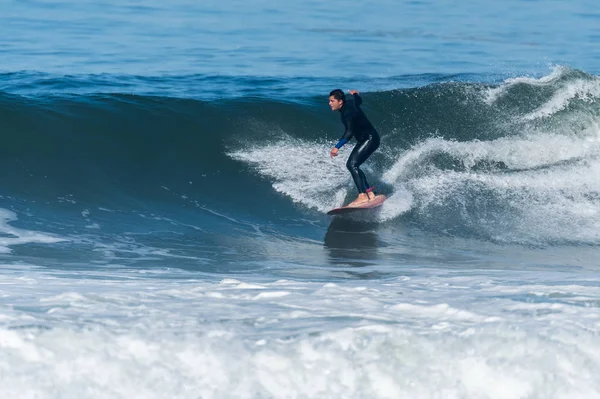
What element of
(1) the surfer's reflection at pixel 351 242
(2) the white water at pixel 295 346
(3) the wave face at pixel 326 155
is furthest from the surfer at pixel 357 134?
(2) the white water at pixel 295 346

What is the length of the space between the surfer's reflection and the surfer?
30 cm

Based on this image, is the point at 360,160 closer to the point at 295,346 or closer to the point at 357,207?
the point at 357,207

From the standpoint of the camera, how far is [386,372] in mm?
4965

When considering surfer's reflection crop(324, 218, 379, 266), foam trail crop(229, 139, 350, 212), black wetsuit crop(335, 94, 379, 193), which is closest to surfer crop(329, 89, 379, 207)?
black wetsuit crop(335, 94, 379, 193)

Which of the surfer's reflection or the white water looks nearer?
the white water

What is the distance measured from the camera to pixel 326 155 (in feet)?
43.2

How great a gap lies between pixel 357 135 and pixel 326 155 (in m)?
2.31

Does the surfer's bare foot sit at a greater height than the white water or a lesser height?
greater

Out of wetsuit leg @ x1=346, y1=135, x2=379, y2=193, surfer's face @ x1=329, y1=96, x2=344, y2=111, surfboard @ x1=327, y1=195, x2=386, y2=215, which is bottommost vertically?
surfboard @ x1=327, y1=195, x2=386, y2=215

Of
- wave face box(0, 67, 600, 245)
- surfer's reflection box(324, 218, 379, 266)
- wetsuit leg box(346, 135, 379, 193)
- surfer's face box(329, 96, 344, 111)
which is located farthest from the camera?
wave face box(0, 67, 600, 245)

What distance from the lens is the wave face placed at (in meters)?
11.5

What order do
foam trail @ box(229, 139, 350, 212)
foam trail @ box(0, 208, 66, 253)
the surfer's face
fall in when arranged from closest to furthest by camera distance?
foam trail @ box(0, 208, 66, 253)
the surfer's face
foam trail @ box(229, 139, 350, 212)

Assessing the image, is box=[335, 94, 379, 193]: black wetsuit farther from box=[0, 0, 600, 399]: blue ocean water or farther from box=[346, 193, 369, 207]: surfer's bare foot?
box=[0, 0, 600, 399]: blue ocean water

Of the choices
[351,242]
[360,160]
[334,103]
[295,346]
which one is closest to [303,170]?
[360,160]
